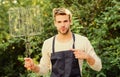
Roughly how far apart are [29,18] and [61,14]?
0.56 metres

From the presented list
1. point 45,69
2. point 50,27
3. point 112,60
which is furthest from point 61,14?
point 50,27

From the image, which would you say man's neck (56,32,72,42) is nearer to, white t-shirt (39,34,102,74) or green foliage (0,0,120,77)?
white t-shirt (39,34,102,74)

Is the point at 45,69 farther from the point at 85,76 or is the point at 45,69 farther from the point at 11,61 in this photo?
the point at 11,61

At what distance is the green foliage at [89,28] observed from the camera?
252 inches

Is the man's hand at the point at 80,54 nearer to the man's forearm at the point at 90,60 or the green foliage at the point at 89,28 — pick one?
the man's forearm at the point at 90,60

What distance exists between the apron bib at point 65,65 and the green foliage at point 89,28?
2206 mm

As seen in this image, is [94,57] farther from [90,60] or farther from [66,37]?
[66,37]

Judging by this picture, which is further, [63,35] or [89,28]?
[89,28]

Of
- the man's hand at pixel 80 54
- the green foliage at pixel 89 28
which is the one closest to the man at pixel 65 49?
the man's hand at pixel 80 54

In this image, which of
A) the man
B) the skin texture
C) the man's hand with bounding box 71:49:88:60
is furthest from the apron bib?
the man's hand with bounding box 71:49:88:60

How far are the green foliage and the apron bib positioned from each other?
7.24ft

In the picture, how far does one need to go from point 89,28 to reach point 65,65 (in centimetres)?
276

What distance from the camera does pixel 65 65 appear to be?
4.07 meters

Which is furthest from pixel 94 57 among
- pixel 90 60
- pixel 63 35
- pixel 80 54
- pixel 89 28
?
pixel 89 28
